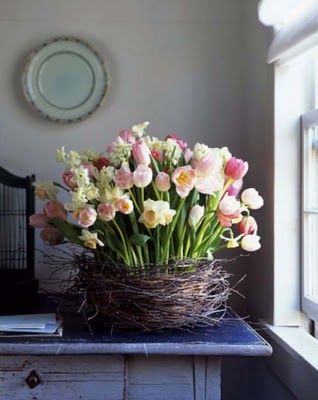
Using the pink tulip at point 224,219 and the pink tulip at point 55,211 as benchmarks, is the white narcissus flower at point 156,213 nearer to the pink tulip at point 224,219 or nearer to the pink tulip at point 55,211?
the pink tulip at point 224,219

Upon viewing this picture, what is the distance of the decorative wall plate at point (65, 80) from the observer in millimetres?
1792

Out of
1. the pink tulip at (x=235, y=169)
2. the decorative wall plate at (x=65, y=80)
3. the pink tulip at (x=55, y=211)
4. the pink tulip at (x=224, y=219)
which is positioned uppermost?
the decorative wall plate at (x=65, y=80)

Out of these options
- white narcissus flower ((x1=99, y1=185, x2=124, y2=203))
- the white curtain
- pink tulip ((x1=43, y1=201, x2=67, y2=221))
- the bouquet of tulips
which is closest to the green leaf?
the bouquet of tulips

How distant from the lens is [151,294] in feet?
3.93

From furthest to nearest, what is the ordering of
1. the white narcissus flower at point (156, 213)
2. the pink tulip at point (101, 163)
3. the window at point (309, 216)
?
the window at point (309, 216)
the pink tulip at point (101, 163)
the white narcissus flower at point (156, 213)

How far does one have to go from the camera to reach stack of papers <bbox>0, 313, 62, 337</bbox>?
1227 millimetres

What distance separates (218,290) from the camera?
129 centimetres

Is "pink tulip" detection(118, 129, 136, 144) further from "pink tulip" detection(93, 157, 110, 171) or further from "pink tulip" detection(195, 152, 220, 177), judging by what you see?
"pink tulip" detection(195, 152, 220, 177)

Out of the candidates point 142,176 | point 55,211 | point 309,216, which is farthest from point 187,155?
point 309,216

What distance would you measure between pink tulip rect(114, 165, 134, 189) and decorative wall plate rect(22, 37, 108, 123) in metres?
0.69

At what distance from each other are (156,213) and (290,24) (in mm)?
650

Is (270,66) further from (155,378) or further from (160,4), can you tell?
(155,378)

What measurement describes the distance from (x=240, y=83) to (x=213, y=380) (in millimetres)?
1092

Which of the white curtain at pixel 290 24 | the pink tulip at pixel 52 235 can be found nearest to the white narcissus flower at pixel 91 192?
the pink tulip at pixel 52 235
